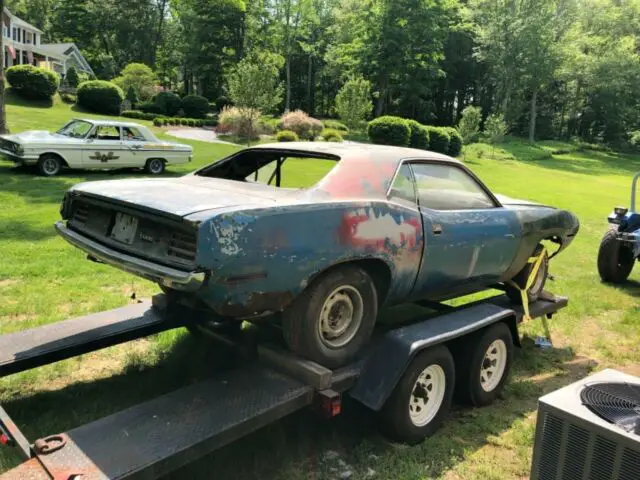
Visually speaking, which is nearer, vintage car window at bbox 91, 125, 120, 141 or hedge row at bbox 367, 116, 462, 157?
vintage car window at bbox 91, 125, 120, 141

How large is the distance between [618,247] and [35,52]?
57.2 m

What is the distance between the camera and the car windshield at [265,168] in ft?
14.8

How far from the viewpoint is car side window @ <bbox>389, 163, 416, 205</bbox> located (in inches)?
156

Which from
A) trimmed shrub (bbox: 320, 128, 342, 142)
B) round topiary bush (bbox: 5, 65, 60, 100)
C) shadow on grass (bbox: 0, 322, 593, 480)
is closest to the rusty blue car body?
shadow on grass (bbox: 0, 322, 593, 480)

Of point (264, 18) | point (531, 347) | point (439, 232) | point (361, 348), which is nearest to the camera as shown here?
point (361, 348)

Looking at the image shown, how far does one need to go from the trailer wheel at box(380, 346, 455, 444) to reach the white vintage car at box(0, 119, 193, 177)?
1266 centimetres

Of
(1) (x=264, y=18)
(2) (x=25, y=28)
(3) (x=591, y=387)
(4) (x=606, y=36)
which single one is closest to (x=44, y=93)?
(2) (x=25, y=28)

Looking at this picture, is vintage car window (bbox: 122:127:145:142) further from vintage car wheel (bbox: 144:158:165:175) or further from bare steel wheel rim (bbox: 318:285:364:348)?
bare steel wheel rim (bbox: 318:285:364:348)

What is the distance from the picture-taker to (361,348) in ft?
12.3

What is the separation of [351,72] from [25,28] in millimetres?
30692

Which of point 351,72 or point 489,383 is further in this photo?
point 351,72

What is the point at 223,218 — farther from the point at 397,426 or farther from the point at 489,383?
the point at 489,383

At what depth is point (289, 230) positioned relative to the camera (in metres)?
3.15

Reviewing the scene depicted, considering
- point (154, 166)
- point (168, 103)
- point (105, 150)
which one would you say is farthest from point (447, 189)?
point (168, 103)
